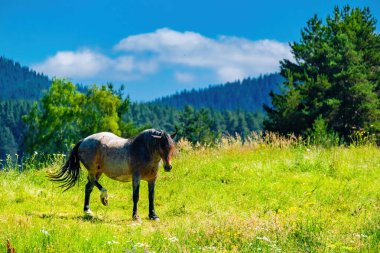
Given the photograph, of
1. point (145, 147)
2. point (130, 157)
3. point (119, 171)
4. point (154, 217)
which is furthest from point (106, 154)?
point (154, 217)

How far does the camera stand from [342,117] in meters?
45.8

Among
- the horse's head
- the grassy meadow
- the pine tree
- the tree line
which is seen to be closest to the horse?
the horse's head

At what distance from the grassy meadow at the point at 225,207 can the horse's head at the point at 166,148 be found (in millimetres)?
1290

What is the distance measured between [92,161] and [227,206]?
11.6 feet

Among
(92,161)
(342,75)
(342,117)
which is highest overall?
(342,75)

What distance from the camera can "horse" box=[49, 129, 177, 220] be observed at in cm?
1188

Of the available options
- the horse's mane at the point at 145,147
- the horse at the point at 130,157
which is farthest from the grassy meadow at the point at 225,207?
the horse's mane at the point at 145,147

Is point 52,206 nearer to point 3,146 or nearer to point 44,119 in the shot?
point 44,119

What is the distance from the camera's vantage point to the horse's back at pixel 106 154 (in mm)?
12430

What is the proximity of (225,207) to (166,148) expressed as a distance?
249 centimetres

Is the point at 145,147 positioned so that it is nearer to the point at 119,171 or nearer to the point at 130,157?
the point at 130,157

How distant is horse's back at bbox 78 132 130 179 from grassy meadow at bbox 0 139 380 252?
3.52ft

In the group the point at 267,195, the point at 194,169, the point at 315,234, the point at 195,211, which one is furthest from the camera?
the point at 194,169

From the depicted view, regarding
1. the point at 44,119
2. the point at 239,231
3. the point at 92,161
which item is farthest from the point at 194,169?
the point at 44,119
